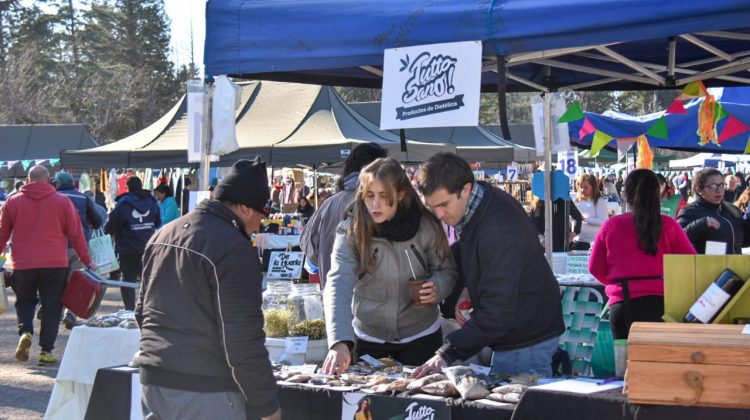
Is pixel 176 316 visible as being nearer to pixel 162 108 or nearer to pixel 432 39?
pixel 432 39

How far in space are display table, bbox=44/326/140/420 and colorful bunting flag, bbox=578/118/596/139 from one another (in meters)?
6.95

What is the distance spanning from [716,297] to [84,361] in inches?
135

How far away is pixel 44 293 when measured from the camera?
27.8ft

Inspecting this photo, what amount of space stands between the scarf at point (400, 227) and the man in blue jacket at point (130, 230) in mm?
7360

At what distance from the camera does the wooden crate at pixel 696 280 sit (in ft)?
10.8

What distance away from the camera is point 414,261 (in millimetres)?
3854

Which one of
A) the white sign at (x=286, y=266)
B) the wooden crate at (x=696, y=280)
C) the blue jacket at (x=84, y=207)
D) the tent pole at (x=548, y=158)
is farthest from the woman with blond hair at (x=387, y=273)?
the blue jacket at (x=84, y=207)

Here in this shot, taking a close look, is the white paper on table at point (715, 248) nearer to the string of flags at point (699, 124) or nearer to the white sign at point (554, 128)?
the string of flags at point (699, 124)

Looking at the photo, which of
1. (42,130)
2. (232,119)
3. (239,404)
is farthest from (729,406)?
(42,130)

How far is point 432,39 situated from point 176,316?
170 cm

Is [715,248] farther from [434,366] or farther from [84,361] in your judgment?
[84,361]

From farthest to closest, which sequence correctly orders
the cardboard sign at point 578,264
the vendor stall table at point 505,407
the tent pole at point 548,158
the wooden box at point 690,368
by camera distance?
the cardboard sign at point 578,264 → the tent pole at point 548,158 → the vendor stall table at point 505,407 → the wooden box at point 690,368

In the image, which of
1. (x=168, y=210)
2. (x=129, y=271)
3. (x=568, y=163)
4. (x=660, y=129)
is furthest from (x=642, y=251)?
(x=168, y=210)

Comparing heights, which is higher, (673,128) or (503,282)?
(673,128)
